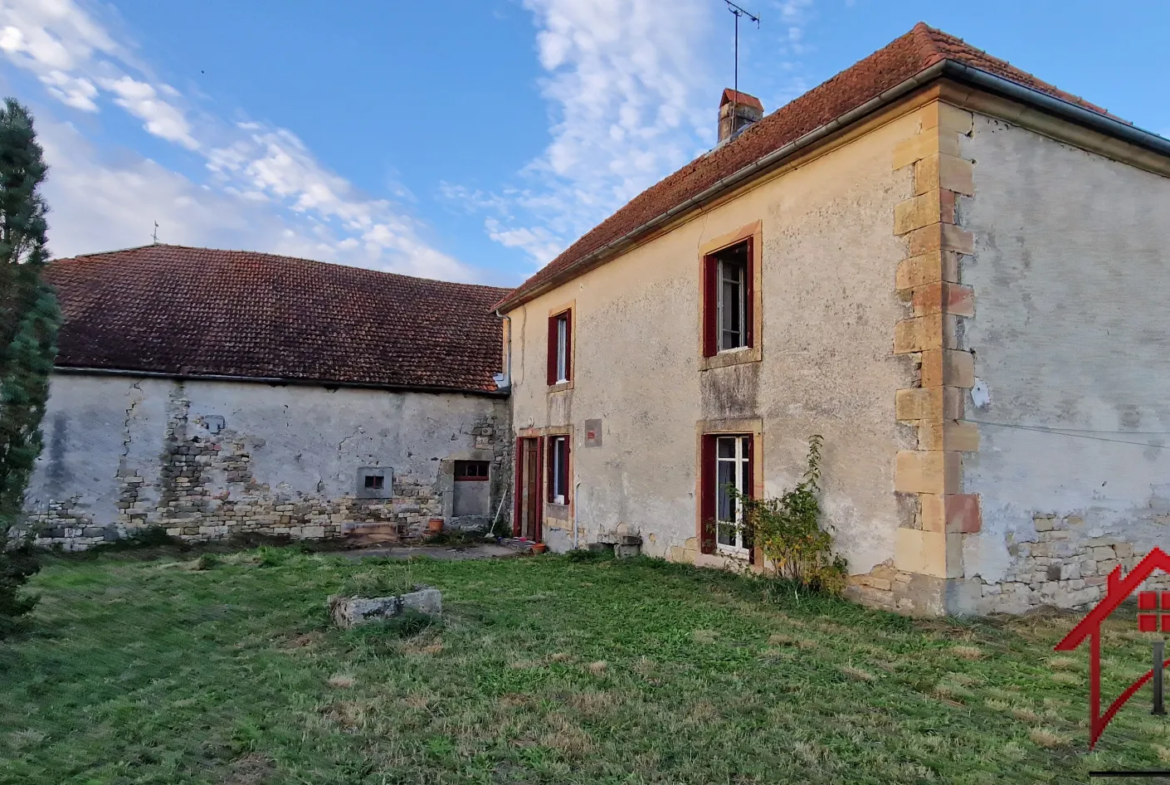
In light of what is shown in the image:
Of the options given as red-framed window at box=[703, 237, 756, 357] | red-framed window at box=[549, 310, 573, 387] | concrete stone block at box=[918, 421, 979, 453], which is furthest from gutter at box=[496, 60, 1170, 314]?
red-framed window at box=[549, 310, 573, 387]

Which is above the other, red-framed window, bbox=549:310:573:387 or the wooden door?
red-framed window, bbox=549:310:573:387

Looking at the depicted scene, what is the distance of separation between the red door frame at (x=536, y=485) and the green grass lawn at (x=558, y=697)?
259 inches

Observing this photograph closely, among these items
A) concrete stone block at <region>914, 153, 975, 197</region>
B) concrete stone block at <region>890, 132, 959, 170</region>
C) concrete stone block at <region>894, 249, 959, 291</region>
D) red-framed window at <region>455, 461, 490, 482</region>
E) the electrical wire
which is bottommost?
red-framed window at <region>455, 461, 490, 482</region>

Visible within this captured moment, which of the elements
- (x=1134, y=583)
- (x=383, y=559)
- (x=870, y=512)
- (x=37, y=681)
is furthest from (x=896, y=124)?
(x=383, y=559)

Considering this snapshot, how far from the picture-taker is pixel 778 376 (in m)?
7.91

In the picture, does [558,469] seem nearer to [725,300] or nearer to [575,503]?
[575,503]

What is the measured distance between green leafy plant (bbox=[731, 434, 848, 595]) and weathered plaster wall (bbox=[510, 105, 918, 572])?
5.4 inches

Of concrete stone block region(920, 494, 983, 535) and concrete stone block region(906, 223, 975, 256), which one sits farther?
concrete stone block region(906, 223, 975, 256)

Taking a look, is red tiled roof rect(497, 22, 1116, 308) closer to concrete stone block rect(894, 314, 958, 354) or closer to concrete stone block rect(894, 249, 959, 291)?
concrete stone block rect(894, 249, 959, 291)

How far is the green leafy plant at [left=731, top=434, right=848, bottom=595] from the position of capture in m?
7.00

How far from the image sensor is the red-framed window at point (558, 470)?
12.9m

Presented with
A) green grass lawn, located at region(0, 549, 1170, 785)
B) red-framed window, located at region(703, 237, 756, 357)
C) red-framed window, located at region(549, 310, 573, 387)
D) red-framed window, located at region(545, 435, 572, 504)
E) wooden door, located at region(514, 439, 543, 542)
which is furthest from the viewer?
wooden door, located at region(514, 439, 543, 542)

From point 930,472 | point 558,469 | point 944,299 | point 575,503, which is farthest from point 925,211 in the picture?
point 558,469

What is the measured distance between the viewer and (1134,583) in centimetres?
329
